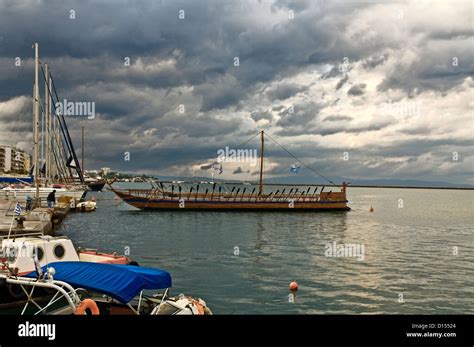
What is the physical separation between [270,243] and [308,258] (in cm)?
833

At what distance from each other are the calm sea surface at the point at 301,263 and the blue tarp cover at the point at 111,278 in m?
6.53

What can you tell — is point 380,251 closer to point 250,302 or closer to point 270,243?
point 270,243

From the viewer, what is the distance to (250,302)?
68.9 feet

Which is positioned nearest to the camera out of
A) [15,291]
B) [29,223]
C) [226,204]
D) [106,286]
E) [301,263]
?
[106,286]

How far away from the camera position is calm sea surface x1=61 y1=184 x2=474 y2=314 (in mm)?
21531

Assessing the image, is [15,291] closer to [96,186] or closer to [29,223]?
[29,223]

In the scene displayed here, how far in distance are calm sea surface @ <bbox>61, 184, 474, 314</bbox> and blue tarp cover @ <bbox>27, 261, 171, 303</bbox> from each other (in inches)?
257

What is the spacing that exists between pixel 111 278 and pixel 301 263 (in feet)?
67.1

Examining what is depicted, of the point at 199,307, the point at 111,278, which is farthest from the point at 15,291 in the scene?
the point at 199,307

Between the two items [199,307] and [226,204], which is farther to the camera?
[226,204]

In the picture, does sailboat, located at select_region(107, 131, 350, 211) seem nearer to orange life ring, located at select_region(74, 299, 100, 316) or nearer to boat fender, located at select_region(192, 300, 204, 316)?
boat fender, located at select_region(192, 300, 204, 316)

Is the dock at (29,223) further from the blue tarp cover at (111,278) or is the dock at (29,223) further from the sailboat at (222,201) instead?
the sailboat at (222,201)

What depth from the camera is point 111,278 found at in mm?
13430
